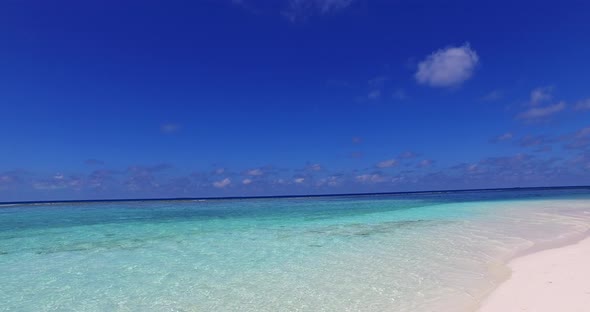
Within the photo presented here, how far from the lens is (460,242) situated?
10.1 m

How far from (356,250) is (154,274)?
5129mm

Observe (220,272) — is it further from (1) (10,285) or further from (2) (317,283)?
(1) (10,285)

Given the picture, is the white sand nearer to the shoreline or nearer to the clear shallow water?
the shoreline

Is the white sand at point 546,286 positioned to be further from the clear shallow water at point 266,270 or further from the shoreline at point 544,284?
the clear shallow water at point 266,270

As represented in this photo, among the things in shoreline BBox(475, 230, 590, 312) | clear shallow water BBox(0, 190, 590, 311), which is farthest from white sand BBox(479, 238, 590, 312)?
clear shallow water BBox(0, 190, 590, 311)

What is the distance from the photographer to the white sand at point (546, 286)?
15.1ft

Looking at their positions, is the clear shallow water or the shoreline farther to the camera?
the clear shallow water

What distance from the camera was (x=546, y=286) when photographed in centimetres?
539

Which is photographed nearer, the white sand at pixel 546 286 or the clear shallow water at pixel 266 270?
the white sand at pixel 546 286

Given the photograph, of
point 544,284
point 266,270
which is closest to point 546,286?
point 544,284

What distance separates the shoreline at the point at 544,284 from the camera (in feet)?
15.2

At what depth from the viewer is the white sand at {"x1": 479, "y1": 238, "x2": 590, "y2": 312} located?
15.1ft

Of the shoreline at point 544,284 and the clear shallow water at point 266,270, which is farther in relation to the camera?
the clear shallow water at point 266,270

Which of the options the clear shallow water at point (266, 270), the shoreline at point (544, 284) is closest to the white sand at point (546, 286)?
the shoreline at point (544, 284)
